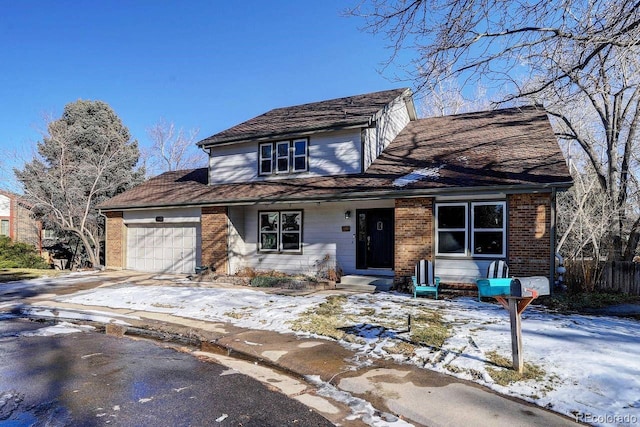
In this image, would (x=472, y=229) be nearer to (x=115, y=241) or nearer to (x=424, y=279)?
(x=424, y=279)

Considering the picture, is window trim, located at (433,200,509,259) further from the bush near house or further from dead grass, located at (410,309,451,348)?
the bush near house

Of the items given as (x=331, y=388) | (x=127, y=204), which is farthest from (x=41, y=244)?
(x=331, y=388)

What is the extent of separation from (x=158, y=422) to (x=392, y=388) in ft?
8.15

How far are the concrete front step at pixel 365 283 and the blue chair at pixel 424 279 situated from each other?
1133 millimetres

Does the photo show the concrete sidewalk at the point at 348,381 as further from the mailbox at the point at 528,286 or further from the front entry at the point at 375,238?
the front entry at the point at 375,238

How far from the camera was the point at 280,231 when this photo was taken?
46.8 feet

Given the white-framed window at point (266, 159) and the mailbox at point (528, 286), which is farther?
the white-framed window at point (266, 159)

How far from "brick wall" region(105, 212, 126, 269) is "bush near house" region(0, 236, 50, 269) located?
21.1 ft

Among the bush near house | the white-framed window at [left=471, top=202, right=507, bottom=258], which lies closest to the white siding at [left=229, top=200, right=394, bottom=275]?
the white-framed window at [left=471, top=202, right=507, bottom=258]

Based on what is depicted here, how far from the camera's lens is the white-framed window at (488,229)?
1040 cm

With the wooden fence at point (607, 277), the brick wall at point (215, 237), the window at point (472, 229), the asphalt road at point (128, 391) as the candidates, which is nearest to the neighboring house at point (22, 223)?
the brick wall at point (215, 237)

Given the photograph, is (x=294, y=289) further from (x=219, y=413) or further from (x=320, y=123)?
(x=219, y=413)

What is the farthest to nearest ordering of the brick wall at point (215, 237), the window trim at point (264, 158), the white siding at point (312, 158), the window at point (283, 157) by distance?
the window trim at point (264, 158) → the window at point (283, 157) → the brick wall at point (215, 237) → the white siding at point (312, 158)

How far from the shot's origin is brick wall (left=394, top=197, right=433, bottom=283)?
11.0 metres
